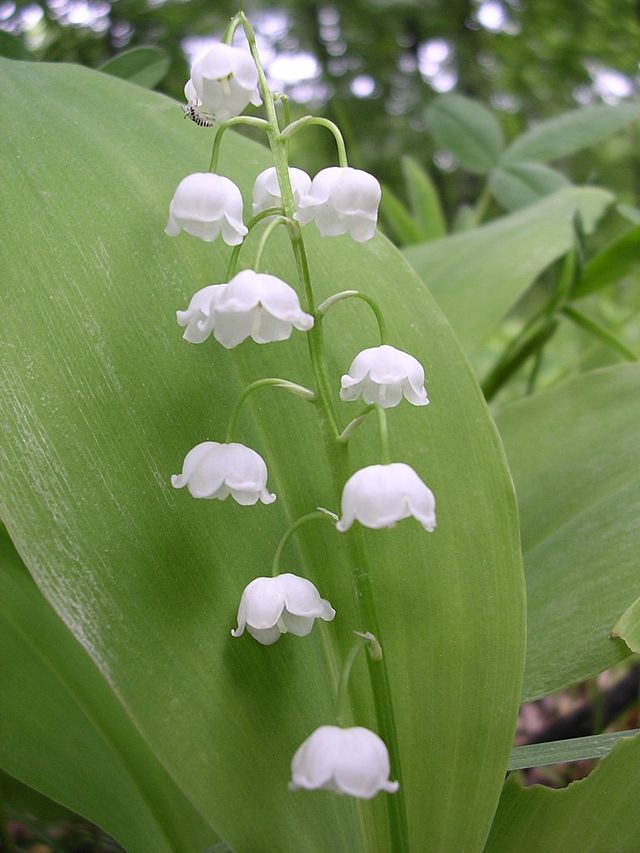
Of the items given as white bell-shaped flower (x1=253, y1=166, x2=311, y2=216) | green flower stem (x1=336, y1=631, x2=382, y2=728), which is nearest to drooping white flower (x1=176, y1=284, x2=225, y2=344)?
white bell-shaped flower (x1=253, y1=166, x2=311, y2=216)

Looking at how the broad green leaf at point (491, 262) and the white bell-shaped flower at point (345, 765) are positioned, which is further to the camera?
the broad green leaf at point (491, 262)

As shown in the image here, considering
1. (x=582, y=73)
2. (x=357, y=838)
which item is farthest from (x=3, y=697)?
(x=582, y=73)

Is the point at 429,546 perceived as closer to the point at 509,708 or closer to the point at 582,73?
the point at 509,708

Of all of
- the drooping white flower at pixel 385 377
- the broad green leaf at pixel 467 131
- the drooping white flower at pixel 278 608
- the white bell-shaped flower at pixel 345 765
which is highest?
the broad green leaf at pixel 467 131

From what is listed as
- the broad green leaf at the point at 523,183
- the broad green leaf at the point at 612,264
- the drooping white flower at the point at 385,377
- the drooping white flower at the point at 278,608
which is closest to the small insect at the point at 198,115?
the drooping white flower at the point at 385,377

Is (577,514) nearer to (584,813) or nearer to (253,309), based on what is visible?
(584,813)

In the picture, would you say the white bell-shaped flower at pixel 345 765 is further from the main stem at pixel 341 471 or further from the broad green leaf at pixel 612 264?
the broad green leaf at pixel 612 264

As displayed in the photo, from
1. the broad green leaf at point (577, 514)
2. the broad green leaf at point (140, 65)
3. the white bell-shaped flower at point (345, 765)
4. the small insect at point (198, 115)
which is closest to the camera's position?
the white bell-shaped flower at point (345, 765)
